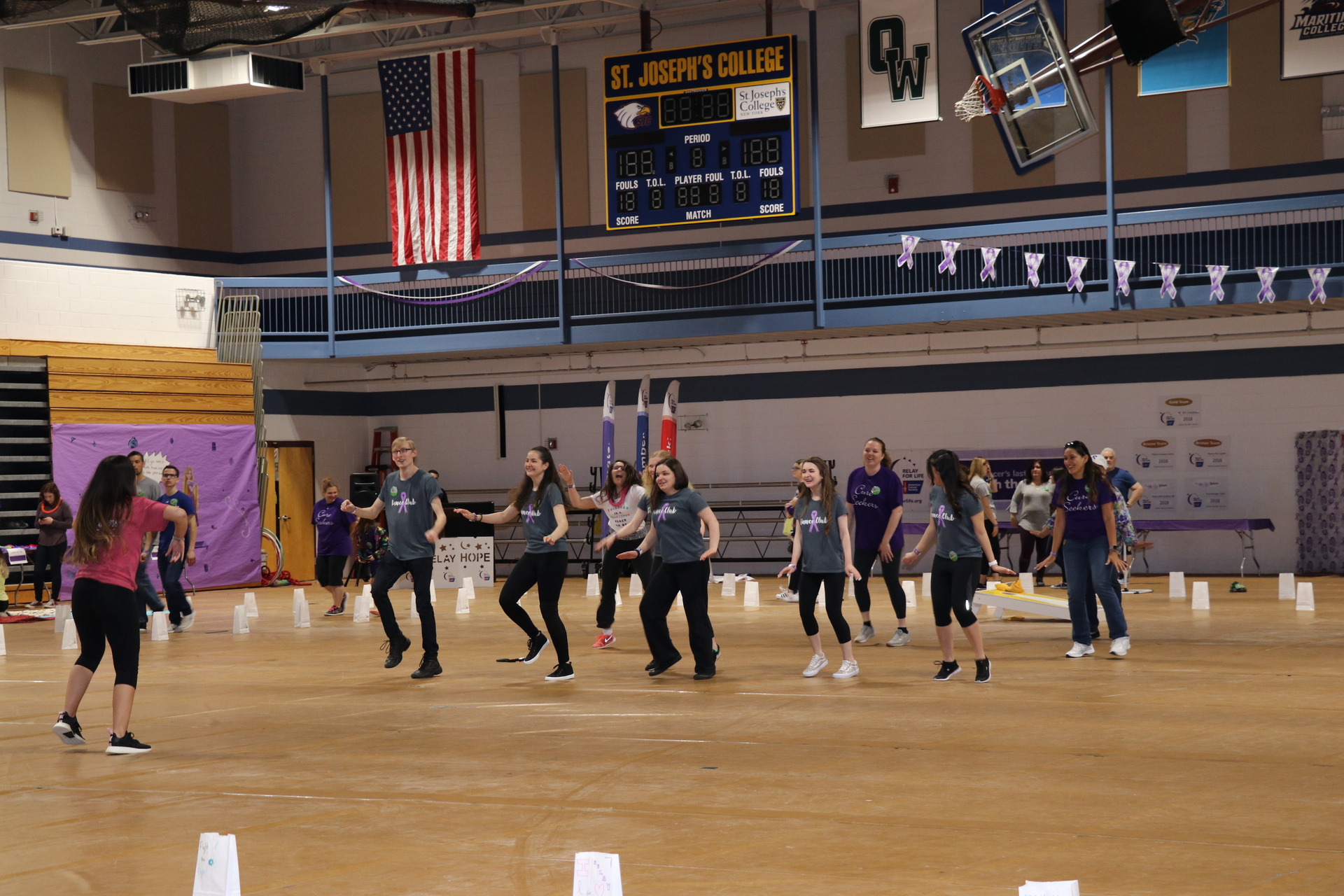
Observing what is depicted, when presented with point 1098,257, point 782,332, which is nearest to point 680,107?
point 782,332

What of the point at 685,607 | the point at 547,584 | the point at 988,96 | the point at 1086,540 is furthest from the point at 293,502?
the point at 988,96

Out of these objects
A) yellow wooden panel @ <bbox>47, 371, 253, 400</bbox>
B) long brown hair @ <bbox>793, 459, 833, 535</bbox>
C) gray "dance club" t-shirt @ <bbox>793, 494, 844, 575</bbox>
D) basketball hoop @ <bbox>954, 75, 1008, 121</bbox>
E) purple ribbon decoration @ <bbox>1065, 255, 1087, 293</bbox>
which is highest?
basketball hoop @ <bbox>954, 75, 1008, 121</bbox>

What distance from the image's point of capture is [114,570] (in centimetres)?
742

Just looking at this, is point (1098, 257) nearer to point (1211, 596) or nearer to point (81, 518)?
point (1211, 596)

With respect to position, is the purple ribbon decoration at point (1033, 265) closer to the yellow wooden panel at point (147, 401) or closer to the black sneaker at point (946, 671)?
the black sneaker at point (946, 671)

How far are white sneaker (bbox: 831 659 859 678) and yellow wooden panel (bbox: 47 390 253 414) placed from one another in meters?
14.0

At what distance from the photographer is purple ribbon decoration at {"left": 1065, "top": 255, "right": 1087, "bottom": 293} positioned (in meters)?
18.4

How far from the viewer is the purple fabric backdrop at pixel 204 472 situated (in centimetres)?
1961

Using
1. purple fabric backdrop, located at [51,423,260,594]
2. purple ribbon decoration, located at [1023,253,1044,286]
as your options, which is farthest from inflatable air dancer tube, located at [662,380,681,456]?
purple fabric backdrop, located at [51,423,260,594]

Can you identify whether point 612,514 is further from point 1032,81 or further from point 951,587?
point 1032,81

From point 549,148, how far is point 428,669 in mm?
16191

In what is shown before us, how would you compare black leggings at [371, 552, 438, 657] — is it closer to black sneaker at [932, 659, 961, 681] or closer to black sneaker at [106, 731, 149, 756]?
black sneaker at [106, 731, 149, 756]

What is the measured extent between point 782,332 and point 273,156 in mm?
12127

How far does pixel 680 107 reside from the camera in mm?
18938
